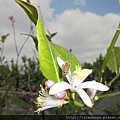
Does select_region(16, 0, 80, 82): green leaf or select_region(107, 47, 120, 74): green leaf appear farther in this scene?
select_region(107, 47, 120, 74): green leaf

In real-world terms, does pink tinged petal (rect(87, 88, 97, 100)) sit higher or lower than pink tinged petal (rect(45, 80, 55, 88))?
lower

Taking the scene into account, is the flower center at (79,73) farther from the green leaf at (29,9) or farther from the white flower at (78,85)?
the green leaf at (29,9)

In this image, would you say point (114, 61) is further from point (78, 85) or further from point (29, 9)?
point (29, 9)

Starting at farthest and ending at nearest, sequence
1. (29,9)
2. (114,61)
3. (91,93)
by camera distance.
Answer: (114,61), (91,93), (29,9)

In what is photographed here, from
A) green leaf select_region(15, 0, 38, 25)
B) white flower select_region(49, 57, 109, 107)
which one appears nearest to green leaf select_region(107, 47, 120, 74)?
white flower select_region(49, 57, 109, 107)

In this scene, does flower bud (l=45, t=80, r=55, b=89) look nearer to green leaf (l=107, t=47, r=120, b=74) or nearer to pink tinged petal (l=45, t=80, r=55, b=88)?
pink tinged petal (l=45, t=80, r=55, b=88)

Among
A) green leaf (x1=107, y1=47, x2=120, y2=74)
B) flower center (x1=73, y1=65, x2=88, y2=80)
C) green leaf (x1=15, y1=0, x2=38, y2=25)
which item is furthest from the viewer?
green leaf (x1=107, y1=47, x2=120, y2=74)

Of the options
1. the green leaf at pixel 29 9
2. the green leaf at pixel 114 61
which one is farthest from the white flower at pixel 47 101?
the green leaf at pixel 114 61

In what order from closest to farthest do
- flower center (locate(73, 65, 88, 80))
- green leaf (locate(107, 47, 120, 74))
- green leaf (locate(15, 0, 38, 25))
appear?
green leaf (locate(15, 0, 38, 25)), flower center (locate(73, 65, 88, 80)), green leaf (locate(107, 47, 120, 74))

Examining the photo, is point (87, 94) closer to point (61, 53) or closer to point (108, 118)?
point (61, 53)

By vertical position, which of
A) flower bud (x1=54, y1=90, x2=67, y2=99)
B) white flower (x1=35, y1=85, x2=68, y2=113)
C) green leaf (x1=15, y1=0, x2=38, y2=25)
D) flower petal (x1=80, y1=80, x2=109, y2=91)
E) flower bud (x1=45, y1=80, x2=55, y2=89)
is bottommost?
white flower (x1=35, y1=85, x2=68, y2=113)

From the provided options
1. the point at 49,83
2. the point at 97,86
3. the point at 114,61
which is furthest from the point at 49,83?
the point at 114,61
